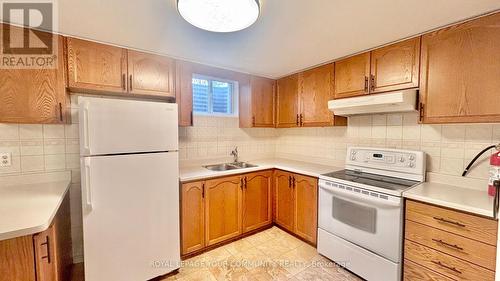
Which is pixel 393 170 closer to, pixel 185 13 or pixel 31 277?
pixel 185 13

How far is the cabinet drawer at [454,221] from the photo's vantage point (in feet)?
4.05

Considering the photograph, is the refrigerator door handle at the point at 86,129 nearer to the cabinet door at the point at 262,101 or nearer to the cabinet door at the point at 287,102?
the cabinet door at the point at 262,101

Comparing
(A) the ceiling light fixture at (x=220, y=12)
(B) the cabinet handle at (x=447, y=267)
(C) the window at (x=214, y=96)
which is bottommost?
(B) the cabinet handle at (x=447, y=267)

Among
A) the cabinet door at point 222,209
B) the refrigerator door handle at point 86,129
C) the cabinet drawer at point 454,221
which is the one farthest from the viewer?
the cabinet door at point 222,209

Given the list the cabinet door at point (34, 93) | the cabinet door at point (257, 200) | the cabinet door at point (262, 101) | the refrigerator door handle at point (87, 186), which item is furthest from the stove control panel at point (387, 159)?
the cabinet door at point (34, 93)

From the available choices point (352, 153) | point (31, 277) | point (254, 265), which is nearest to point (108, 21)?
point (31, 277)

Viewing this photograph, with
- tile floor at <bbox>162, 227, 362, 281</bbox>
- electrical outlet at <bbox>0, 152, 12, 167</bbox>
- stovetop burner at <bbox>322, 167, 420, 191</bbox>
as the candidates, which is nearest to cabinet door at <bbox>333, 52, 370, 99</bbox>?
stovetop burner at <bbox>322, 167, 420, 191</bbox>

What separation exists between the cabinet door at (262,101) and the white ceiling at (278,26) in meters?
0.72

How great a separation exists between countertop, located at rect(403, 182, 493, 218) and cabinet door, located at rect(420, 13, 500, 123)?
54 centimetres

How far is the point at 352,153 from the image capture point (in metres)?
2.33

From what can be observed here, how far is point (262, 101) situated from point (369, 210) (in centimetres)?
186

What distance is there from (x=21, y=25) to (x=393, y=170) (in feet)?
10.8

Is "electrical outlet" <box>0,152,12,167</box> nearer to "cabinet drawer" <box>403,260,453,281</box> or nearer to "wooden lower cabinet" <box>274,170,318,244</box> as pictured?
"wooden lower cabinet" <box>274,170,318,244</box>

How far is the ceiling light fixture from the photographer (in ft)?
3.66
